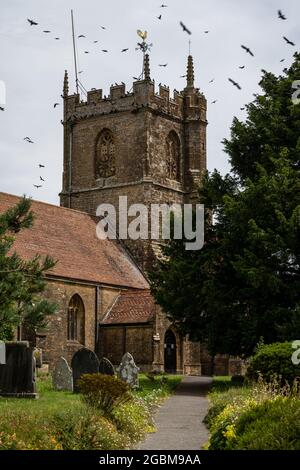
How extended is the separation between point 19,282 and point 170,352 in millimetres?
22023

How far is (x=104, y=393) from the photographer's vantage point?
1644 centimetres

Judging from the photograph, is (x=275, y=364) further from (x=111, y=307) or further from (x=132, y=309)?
(x=111, y=307)

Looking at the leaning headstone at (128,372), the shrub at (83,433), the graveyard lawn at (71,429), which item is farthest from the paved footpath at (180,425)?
the leaning headstone at (128,372)

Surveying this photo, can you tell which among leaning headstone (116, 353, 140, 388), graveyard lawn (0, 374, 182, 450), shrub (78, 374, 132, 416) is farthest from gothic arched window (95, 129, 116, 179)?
graveyard lawn (0, 374, 182, 450)

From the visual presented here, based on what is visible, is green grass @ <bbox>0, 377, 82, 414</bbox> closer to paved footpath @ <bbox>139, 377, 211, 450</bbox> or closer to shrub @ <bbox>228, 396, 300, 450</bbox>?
paved footpath @ <bbox>139, 377, 211, 450</bbox>

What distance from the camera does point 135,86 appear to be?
161 ft

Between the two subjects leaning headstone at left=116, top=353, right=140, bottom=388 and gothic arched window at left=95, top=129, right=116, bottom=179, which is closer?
leaning headstone at left=116, top=353, right=140, bottom=388

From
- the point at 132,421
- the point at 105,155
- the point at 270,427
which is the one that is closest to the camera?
the point at 270,427

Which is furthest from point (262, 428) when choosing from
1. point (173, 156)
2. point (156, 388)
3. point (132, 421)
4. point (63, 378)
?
point (173, 156)

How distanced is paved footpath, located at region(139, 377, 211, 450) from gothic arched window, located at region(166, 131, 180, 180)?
25.7m

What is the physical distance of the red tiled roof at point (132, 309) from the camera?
131ft

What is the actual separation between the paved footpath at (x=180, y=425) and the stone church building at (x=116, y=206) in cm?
1359

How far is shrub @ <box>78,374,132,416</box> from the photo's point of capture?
16234 mm
